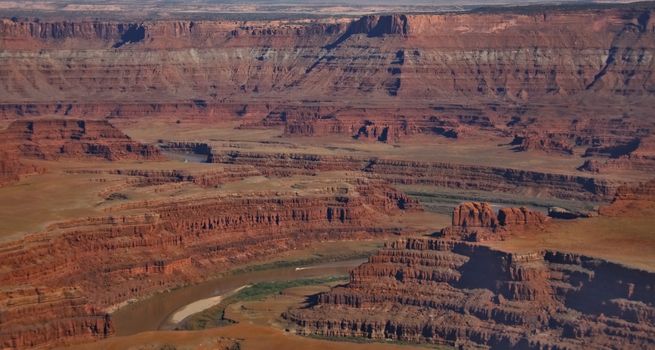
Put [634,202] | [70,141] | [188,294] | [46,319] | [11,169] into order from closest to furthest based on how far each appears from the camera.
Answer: [46,319], [634,202], [188,294], [11,169], [70,141]

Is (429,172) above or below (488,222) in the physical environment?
below

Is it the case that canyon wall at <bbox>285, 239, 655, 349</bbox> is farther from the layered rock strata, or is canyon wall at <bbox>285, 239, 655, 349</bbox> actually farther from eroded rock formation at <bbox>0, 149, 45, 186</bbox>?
the layered rock strata

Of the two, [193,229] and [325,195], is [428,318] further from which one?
[325,195]

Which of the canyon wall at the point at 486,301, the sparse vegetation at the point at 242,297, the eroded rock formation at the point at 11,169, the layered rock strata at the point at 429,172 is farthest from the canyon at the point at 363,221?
the sparse vegetation at the point at 242,297

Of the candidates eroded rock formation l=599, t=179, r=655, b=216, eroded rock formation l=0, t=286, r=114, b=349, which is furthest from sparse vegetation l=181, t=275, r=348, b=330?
eroded rock formation l=599, t=179, r=655, b=216

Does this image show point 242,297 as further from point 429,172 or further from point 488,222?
point 429,172

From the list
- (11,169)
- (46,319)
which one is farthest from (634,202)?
(11,169)

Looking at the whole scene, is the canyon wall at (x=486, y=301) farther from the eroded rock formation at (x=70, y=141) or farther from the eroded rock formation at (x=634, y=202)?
the eroded rock formation at (x=70, y=141)
